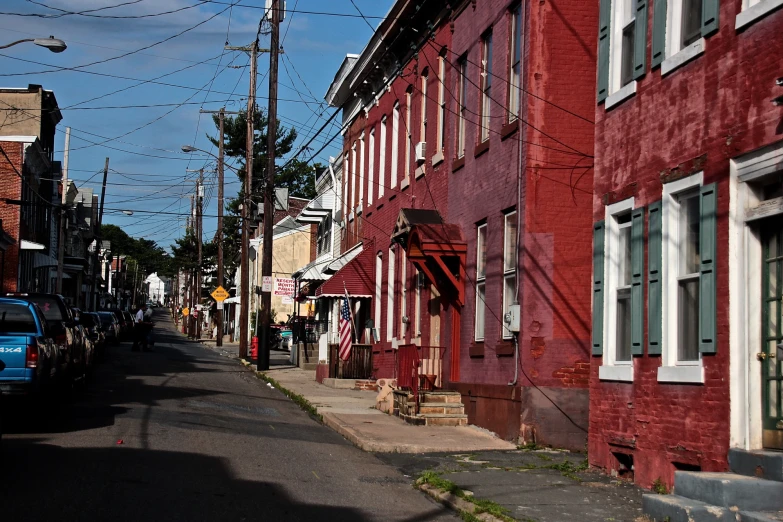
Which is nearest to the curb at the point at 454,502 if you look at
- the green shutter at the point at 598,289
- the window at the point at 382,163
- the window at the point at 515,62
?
the green shutter at the point at 598,289

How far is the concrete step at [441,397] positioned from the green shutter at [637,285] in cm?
695

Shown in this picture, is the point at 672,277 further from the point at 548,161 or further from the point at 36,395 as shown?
the point at 36,395

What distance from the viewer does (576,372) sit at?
15898 millimetres

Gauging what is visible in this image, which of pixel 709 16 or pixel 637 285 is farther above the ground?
pixel 709 16

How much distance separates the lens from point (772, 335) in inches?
383

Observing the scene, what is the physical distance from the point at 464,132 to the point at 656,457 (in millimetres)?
9829

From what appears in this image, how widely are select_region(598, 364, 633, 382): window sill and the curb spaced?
276cm

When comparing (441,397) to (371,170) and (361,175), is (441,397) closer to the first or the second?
(371,170)

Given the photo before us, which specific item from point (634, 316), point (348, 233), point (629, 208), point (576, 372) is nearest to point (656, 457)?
point (634, 316)

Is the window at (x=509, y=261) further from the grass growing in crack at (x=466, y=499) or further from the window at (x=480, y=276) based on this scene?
the grass growing in crack at (x=466, y=499)

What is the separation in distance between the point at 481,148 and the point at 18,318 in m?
8.42

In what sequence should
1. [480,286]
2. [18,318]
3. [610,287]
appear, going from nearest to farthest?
[610,287]
[18,318]
[480,286]

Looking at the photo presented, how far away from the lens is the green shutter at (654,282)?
1169cm

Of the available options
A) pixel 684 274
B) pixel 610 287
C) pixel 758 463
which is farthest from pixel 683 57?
pixel 758 463
